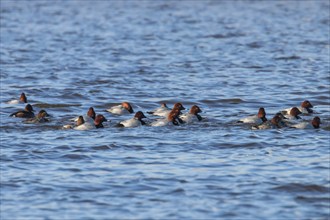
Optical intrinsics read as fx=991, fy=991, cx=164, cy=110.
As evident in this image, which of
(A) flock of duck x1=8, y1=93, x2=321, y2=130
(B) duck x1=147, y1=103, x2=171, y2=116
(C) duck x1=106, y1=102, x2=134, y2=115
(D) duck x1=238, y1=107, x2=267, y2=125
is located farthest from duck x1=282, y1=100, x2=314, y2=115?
(C) duck x1=106, y1=102, x2=134, y2=115

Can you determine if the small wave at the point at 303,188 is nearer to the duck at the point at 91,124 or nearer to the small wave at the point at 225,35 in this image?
the duck at the point at 91,124

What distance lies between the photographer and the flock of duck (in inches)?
872

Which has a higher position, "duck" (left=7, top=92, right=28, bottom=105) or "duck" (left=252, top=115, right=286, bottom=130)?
"duck" (left=7, top=92, right=28, bottom=105)

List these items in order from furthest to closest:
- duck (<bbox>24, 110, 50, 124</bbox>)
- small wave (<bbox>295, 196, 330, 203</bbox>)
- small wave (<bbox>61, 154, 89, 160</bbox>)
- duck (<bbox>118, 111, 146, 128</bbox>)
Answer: duck (<bbox>24, 110, 50, 124</bbox>)
duck (<bbox>118, 111, 146, 128</bbox>)
small wave (<bbox>61, 154, 89, 160</bbox>)
small wave (<bbox>295, 196, 330, 203</bbox>)

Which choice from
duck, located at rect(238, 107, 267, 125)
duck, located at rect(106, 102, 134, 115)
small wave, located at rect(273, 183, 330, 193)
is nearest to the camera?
small wave, located at rect(273, 183, 330, 193)

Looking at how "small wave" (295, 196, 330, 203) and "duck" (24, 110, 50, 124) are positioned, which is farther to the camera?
"duck" (24, 110, 50, 124)

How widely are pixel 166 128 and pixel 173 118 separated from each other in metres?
0.56

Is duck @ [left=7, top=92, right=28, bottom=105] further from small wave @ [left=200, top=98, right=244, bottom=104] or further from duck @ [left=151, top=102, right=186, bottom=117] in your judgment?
small wave @ [left=200, top=98, right=244, bottom=104]

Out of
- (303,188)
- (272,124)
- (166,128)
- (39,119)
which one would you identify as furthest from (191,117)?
(303,188)

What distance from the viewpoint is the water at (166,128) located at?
15633 millimetres

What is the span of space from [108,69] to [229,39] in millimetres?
11787

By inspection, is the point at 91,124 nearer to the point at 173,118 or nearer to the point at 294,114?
the point at 173,118

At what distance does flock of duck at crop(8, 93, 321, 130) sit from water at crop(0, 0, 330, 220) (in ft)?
0.97

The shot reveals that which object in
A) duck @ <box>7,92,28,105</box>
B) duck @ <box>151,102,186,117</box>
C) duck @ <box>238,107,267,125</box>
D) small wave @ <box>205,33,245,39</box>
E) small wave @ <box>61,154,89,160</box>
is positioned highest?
small wave @ <box>205,33,245,39</box>
